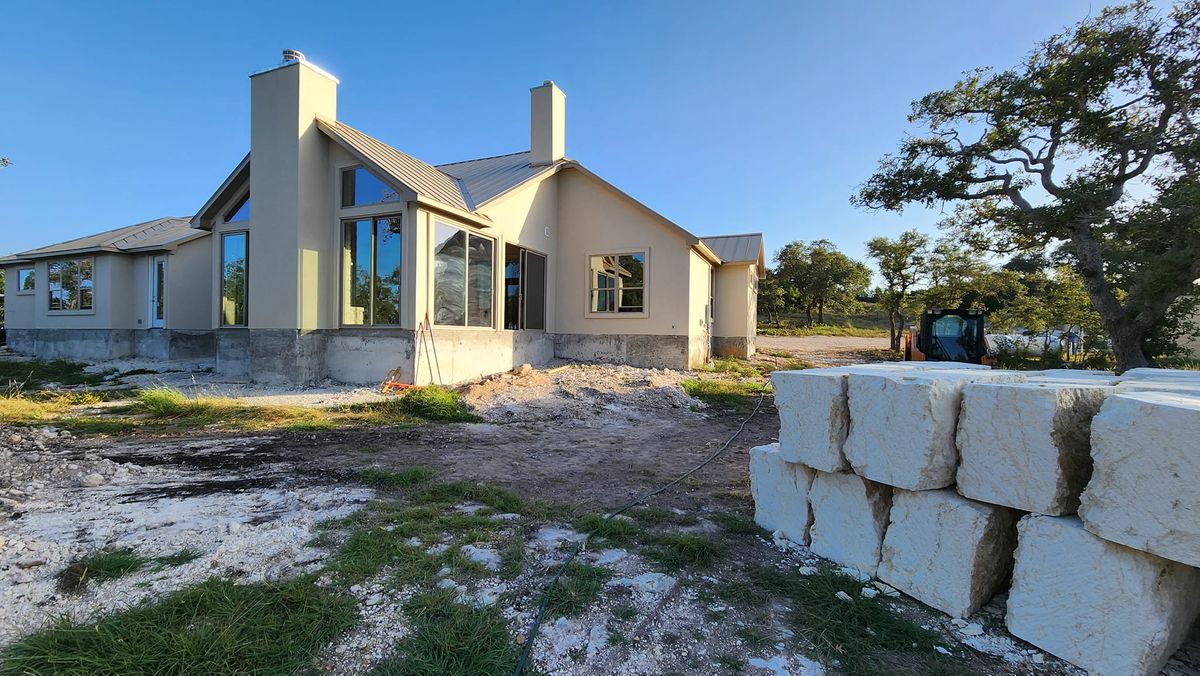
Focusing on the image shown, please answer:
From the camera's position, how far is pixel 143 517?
3.54m

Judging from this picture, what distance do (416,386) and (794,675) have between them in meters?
8.42

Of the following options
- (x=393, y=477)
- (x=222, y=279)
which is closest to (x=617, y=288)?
(x=222, y=279)

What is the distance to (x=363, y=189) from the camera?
33.6 feet

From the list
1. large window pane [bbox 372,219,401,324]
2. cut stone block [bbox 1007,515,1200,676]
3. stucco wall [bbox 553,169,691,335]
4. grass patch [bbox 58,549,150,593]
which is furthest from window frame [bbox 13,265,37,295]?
cut stone block [bbox 1007,515,1200,676]

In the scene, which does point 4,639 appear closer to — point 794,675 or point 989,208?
point 794,675

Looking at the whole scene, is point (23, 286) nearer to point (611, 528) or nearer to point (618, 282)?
point (618, 282)

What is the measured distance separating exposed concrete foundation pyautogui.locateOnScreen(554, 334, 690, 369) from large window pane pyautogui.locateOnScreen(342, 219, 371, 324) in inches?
219

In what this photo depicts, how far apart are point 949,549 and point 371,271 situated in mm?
10318

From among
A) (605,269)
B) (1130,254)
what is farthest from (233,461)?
(1130,254)

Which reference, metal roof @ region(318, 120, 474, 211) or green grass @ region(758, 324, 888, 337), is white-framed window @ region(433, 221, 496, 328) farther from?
green grass @ region(758, 324, 888, 337)

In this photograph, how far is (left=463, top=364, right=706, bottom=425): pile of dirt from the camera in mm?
8273

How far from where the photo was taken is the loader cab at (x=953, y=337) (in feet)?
45.0

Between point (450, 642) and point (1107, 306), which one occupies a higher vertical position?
point (1107, 306)

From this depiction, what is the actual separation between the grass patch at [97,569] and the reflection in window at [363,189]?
8.08 metres
